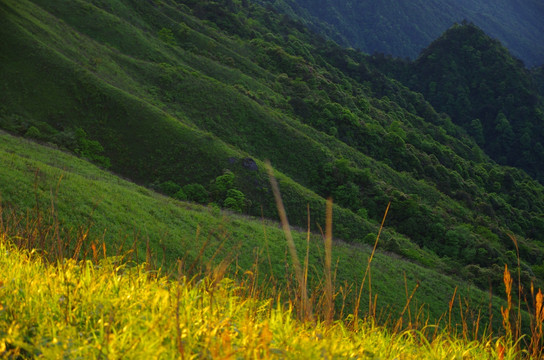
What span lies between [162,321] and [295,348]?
113cm

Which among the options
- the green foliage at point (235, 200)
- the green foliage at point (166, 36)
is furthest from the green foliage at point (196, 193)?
the green foliage at point (166, 36)

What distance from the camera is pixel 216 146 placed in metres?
44.3

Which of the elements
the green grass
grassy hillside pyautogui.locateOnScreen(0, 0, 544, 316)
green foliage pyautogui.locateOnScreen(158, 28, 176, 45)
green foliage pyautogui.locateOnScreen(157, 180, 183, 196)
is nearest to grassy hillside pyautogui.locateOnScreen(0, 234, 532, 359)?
the green grass

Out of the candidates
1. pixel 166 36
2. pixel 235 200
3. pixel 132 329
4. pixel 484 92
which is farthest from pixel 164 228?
pixel 484 92

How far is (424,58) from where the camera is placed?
6629 inches

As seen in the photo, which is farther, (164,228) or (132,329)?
(164,228)

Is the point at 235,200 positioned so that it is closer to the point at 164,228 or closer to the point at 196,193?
the point at 196,193

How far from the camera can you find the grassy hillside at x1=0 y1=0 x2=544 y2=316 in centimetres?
2856

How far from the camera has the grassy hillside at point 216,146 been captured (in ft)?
93.7

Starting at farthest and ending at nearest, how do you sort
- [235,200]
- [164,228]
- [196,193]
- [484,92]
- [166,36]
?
[484,92] < [166,36] < [196,193] < [235,200] < [164,228]

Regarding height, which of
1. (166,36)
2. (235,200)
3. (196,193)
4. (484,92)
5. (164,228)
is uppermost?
(484,92)

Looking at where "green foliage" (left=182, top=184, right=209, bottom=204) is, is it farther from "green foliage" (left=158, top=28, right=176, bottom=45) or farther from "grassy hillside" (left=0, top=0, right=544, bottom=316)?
"green foliage" (left=158, top=28, right=176, bottom=45)

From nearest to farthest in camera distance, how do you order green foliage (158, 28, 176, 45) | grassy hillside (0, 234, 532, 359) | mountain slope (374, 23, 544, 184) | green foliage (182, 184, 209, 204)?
grassy hillside (0, 234, 532, 359)
green foliage (182, 184, 209, 204)
green foliage (158, 28, 176, 45)
mountain slope (374, 23, 544, 184)

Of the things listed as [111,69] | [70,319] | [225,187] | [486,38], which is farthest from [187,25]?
[486,38]
